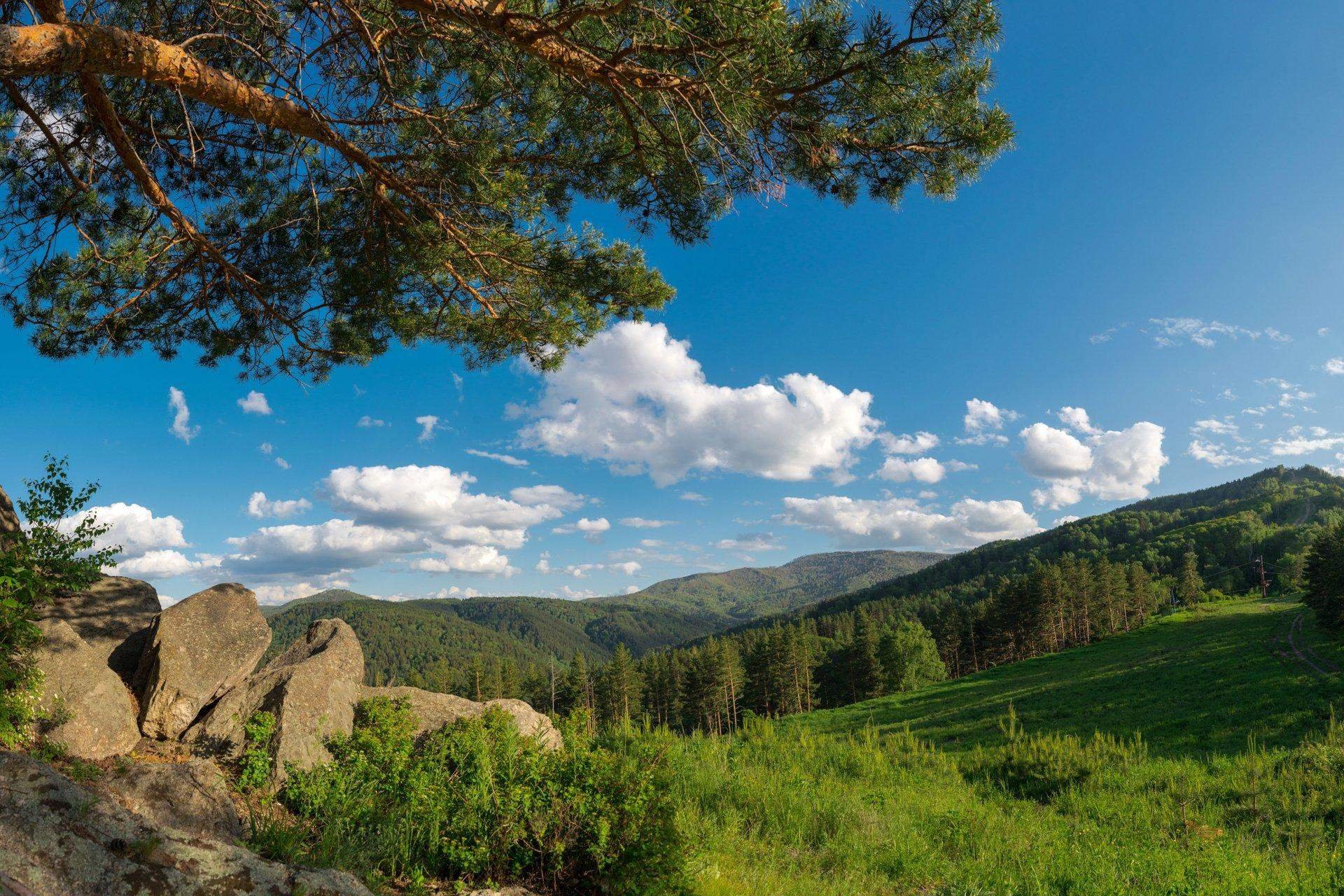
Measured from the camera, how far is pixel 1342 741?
38.8 feet

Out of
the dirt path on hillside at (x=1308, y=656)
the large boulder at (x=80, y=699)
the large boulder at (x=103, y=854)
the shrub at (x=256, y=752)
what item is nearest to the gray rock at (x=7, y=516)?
the large boulder at (x=80, y=699)

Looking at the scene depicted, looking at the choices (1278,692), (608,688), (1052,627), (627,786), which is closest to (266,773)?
(627,786)

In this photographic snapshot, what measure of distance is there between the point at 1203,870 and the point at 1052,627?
242ft

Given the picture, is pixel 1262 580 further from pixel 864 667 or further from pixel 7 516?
pixel 7 516

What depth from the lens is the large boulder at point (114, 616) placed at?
7645 millimetres

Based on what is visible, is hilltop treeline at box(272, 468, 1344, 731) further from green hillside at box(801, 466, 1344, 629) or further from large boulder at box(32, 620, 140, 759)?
large boulder at box(32, 620, 140, 759)

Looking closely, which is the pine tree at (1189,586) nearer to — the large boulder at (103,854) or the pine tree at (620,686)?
the pine tree at (620,686)

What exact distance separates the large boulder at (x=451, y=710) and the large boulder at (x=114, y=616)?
2905mm

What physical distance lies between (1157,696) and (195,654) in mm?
35854

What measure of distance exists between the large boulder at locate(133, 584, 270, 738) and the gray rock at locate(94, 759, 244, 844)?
2.28 meters

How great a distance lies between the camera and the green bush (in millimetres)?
4344

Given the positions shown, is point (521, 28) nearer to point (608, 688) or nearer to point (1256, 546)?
point (608, 688)

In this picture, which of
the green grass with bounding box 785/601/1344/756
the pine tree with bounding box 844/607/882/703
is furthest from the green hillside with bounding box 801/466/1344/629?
the green grass with bounding box 785/601/1344/756

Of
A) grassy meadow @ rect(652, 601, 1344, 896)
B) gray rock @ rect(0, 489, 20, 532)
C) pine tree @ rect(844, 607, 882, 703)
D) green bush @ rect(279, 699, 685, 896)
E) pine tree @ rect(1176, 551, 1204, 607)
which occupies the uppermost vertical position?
gray rock @ rect(0, 489, 20, 532)
